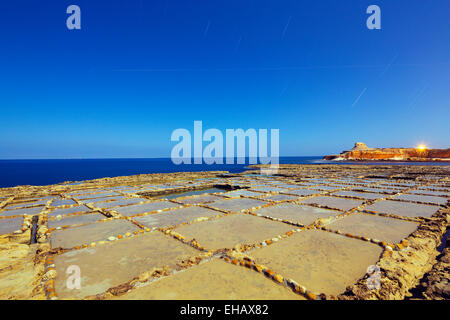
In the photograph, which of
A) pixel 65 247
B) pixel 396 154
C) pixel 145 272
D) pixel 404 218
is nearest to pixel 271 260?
pixel 145 272

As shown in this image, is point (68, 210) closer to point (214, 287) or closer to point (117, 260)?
point (117, 260)

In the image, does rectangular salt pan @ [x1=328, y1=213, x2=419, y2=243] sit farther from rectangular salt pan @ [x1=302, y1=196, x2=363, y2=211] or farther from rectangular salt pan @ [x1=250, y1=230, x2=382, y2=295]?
rectangular salt pan @ [x1=302, y1=196, x2=363, y2=211]

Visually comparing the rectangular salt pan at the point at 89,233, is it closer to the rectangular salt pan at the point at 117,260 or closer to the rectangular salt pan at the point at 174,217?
the rectangular salt pan at the point at 174,217

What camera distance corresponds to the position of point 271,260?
341 centimetres

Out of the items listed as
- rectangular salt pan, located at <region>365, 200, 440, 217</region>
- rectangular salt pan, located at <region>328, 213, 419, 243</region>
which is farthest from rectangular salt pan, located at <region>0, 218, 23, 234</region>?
rectangular salt pan, located at <region>365, 200, 440, 217</region>

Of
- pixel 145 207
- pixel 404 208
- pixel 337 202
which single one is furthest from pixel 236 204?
pixel 404 208

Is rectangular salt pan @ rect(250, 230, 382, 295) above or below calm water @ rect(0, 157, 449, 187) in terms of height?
above

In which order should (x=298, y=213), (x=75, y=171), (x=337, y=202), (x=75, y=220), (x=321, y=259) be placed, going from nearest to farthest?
(x=321, y=259)
(x=75, y=220)
(x=298, y=213)
(x=337, y=202)
(x=75, y=171)

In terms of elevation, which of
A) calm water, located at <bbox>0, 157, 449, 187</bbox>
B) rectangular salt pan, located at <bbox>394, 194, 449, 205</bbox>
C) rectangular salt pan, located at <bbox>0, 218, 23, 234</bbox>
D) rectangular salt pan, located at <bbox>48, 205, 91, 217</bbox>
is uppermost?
rectangular salt pan, located at <bbox>394, 194, 449, 205</bbox>

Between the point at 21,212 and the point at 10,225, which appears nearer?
the point at 10,225

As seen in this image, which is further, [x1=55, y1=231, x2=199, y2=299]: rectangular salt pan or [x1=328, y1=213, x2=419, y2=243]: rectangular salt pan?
[x1=328, y1=213, x2=419, y2=243]: rectangular salt pan

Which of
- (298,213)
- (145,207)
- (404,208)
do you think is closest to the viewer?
(298,213)

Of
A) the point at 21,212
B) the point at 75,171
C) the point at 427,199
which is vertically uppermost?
the point at 427,199
